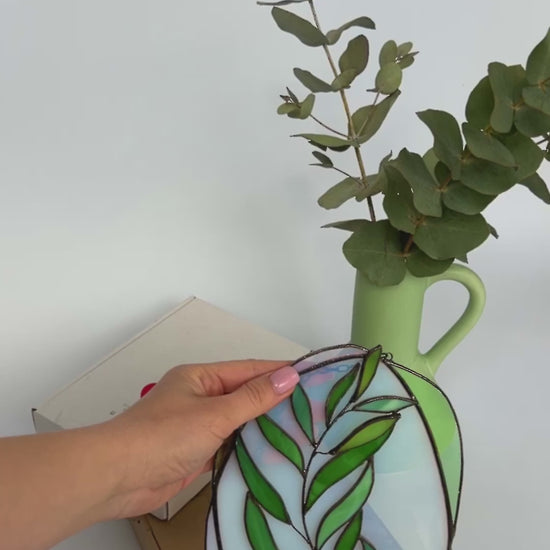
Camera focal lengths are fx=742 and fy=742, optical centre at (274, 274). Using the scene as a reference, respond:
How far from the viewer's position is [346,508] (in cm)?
54

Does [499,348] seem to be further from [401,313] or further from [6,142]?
[6,142]

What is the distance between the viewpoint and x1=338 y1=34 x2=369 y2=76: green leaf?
60 cm

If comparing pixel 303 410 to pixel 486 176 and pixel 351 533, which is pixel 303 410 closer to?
pixel 351 533

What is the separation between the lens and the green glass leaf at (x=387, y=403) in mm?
536

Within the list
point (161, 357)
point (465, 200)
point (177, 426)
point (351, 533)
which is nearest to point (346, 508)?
point (351, 533)

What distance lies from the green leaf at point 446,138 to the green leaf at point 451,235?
0.04 m

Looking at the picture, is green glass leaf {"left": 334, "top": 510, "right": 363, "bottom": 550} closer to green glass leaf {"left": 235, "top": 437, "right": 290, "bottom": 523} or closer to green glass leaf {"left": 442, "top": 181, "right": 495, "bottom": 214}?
green glass leaf {"left": 235, "top": 437, "right": 290, "bottom": 523}

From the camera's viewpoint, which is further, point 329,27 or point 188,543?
point 329,27

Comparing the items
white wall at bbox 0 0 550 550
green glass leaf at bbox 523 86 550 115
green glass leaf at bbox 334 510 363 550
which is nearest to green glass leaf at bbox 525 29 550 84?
green glass leaf at bbox 523 86 550 115

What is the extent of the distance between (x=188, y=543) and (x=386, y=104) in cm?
43

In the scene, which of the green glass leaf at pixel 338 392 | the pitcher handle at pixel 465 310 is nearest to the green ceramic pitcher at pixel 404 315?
the pitcher handle at pixel 465 310

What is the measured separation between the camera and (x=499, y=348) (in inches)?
36.6

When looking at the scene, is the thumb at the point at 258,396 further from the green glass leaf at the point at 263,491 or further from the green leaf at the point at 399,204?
the green leaf at the point at 399,204

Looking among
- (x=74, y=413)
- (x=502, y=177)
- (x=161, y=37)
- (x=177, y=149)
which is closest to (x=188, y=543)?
(x=74, y=413)
